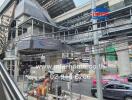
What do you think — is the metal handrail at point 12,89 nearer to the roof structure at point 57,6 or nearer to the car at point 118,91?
the car at point 118,91

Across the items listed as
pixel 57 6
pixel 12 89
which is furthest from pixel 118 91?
pixel 57 6

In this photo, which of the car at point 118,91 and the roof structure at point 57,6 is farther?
the roof structure at point 57,6

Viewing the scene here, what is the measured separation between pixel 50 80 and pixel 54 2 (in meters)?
37.3

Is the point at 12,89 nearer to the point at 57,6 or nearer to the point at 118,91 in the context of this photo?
the point at 118,91

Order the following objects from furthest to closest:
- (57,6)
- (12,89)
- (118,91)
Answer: (57,6) → (118,91) → (12,89)

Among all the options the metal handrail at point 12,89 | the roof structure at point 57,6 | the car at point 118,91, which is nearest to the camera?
the metal handrail at point 12,89

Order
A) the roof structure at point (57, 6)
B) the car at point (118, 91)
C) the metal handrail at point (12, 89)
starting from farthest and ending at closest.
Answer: the roof structure at point (57, 6) → the car at point (118, 91) → the metal handrail at point (12, 89)

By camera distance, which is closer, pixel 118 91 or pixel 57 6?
pixel 118 91

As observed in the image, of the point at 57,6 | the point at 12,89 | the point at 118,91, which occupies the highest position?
the point at 57,6

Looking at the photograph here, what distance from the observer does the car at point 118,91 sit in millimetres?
13500

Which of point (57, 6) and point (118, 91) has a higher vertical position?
point (57, 6)

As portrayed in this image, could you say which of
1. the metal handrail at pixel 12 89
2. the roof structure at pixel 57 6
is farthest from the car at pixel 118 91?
the roof structure at pixel 57 6

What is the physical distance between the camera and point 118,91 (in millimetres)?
14070

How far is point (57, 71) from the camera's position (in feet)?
76.0
